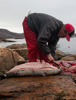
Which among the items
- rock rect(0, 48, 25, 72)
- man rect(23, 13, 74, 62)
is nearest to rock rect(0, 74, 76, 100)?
man rect(23, 13, 74, 62)

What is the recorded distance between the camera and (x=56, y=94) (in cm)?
272

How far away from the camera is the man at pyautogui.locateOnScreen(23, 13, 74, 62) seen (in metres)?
3.90

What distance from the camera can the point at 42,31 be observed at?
385 centimetres

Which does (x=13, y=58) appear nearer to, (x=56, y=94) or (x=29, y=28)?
(x=29, y=28)

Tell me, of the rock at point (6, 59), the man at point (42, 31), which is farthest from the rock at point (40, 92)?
the rock at point (6, 59)

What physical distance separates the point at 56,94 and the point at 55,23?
7.16ft

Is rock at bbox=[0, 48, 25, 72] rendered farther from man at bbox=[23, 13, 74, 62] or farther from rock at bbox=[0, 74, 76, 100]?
rock at bbox=[0, 74, 76, 100]

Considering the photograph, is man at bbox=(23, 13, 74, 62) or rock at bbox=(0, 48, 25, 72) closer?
man at bbox=(23, 13, 74, 62)

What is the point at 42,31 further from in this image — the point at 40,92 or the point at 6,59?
the point at 6,59

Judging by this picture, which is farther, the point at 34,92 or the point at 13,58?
the point at 13,58

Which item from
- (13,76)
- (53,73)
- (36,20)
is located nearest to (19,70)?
(13,76)

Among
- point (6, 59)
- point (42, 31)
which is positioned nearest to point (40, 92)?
point (42, 31)

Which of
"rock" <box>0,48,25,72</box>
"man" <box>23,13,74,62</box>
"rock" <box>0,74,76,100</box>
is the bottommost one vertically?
"rock" <box>0,48,25,72</box>

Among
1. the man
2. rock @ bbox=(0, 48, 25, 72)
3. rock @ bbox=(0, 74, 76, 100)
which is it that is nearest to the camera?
rock @ bbox=(0, 74, 76, 100)
